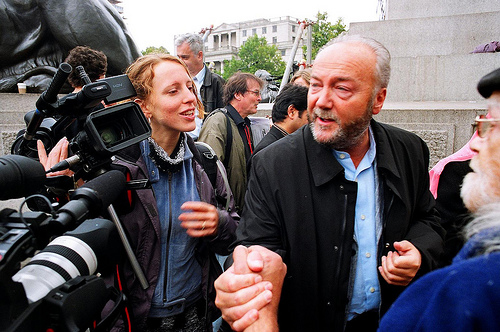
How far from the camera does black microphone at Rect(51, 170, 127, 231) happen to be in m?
1.10

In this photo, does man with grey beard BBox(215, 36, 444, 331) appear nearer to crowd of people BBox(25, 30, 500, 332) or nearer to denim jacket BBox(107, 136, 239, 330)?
crowd of people BBox(25, 30, 500, 332)

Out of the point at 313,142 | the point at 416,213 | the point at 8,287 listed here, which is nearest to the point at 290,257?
the point at 313,142

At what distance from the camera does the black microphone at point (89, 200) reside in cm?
110

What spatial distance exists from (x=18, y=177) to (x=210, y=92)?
14.2 ft

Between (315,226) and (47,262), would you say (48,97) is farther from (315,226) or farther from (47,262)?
(315,226)

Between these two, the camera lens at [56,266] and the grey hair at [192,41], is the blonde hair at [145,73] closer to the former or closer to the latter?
the camera lens at [56,266]

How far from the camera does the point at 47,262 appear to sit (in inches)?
44.5

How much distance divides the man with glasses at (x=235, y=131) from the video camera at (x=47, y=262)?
2.17 m

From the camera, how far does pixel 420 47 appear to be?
22.3 ft

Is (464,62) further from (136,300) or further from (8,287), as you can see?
(8,287)

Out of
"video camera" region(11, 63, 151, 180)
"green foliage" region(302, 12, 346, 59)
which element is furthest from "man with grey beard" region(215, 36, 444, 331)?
"green foliage" region(302, 12, 346, 59)

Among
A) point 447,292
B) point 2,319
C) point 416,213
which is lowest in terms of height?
point 416,213

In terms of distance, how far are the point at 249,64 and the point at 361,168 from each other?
200 feet

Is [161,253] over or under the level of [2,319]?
under
